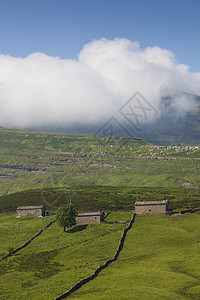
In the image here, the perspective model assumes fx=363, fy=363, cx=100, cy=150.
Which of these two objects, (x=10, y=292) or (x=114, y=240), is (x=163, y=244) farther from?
(x=10, y=292)

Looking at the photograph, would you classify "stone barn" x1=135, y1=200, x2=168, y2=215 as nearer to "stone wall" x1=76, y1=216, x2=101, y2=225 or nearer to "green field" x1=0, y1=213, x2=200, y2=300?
"green field" x1=0, y1=213, x2=200, y2=300

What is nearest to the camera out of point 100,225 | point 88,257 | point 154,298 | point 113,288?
point 154,298

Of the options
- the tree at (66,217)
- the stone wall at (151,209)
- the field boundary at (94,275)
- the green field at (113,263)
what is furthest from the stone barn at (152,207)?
the field boundary at (94,275)

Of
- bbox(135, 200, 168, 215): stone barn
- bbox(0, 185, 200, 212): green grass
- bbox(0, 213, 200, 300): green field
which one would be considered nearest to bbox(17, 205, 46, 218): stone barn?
bbox(0, 213, 200, 300): green field

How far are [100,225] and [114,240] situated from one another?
18.0 metres

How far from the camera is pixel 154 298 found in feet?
155

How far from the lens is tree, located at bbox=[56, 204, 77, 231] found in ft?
351

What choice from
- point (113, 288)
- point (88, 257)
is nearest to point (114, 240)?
point (88, 257)

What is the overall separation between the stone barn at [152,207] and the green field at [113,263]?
5652mm

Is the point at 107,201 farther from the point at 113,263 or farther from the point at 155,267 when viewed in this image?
the point at 155,267

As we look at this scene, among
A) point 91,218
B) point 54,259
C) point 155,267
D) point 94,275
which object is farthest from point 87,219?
point 155,267

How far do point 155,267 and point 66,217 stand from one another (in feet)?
153

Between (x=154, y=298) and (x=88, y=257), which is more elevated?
(x=154, y=298)

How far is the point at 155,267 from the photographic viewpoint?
6469 cm
